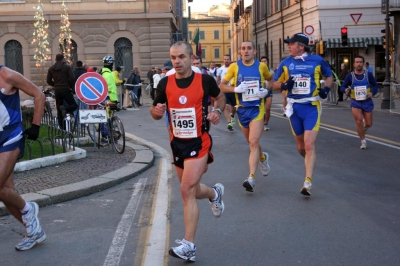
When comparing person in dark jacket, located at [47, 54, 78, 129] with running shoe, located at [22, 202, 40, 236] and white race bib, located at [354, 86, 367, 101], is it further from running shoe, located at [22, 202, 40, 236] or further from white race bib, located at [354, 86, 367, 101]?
running shoe, located at [22, 202, 40, 236]

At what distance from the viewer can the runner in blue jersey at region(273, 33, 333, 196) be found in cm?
841

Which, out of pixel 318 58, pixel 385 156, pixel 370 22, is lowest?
pixel 385 156

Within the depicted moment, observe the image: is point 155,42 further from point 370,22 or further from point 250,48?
point 250,48

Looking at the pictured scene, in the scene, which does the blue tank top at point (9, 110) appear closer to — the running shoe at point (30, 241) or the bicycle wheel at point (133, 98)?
the running shoe at point (30, 241)

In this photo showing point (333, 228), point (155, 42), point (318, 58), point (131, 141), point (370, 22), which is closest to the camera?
→ point (333, 228)

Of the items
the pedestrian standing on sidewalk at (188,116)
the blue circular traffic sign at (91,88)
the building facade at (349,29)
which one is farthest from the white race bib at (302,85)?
the building facade at (349,29)

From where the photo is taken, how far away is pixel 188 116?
18.2 feet

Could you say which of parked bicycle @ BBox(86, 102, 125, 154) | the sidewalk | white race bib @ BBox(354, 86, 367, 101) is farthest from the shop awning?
the sidewalk

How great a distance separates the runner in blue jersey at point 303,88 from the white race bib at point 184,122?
10.0 feet

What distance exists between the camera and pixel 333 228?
6.30 meters

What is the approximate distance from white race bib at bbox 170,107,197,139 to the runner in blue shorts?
3070mm

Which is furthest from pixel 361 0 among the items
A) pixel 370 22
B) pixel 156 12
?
pixel 156 12

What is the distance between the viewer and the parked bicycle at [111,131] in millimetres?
12562

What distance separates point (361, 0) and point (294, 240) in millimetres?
35487
